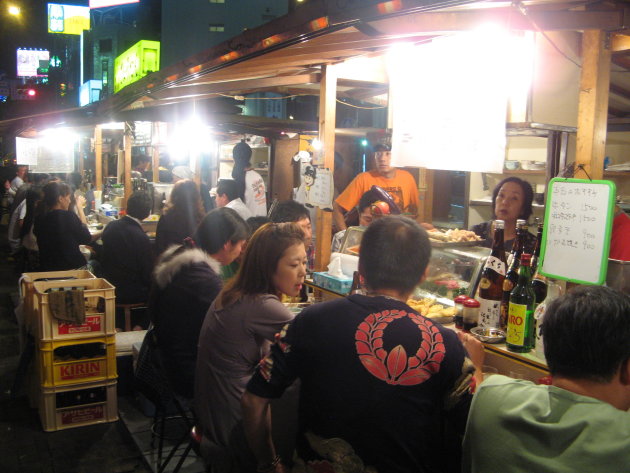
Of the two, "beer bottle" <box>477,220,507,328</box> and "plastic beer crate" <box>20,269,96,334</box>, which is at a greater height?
"beer bottle" <box>477,220,507,328</box>

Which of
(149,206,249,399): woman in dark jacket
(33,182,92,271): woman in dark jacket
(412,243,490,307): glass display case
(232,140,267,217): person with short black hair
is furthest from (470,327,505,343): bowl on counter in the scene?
(33,182,92,271): woman in dark jacket

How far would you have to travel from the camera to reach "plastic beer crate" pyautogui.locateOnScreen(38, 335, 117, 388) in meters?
5.02

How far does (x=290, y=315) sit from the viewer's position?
2.90 meters

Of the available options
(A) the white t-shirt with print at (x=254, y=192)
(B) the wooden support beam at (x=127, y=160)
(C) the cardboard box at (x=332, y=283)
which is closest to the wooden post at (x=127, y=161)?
(B) the wooden support beam at (x=127, y=160)

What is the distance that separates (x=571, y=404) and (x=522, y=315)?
1.12m

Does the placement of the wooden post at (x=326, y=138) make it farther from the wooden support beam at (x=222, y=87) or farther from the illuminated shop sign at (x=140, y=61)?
the illuminated shop sign at (x=140, y=61)

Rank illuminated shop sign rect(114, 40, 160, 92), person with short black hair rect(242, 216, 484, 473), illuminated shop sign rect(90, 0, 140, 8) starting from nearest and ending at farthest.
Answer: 1. person with short black hair rect(242, 216, 484, 473)
2. illuminated shop sign rect(114, 40, 160, 92)
3. illuminated shop sign rect(90, 0, 140, 8)

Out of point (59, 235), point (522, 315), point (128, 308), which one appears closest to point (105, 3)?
point (59, 235)

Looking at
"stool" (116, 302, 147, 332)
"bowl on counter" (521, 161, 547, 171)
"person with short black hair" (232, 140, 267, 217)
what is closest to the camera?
"stool" (116, 302, 147, 332)

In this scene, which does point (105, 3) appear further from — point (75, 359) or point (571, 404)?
point (571, 404)

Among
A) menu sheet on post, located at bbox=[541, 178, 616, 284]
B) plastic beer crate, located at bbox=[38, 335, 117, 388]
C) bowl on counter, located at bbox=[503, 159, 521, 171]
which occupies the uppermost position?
bowl on counter, located at bbox=[503, 159, 521, 171]

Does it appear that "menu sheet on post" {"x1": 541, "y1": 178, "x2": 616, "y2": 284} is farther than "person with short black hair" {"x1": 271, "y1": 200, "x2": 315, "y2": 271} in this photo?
No

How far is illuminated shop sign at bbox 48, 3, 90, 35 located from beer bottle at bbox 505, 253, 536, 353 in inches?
1410

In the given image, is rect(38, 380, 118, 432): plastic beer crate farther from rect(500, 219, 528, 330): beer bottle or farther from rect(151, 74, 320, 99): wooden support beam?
rect(500, 219, 528, 330): beer bottle
